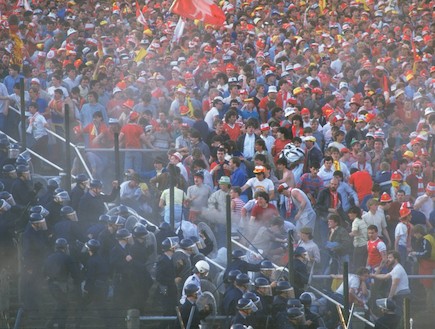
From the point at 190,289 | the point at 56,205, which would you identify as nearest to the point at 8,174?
the point at 56,205

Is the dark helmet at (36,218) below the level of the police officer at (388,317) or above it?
above

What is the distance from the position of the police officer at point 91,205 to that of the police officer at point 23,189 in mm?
746

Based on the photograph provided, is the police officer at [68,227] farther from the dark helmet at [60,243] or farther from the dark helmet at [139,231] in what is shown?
the dark helmet at [139,231]

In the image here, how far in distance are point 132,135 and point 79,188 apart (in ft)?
10.2

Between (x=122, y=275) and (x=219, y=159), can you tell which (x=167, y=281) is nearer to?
(x=122, y=275)

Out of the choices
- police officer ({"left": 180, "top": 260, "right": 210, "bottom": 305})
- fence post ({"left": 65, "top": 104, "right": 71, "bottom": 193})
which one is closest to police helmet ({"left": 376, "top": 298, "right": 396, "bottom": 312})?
police officer ({"left": 180, "top": 260, "right": 210, "bottom": 305})

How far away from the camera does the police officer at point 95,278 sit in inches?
858

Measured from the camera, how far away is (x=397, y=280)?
22.9m

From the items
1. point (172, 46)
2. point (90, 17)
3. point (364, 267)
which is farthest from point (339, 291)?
point (90, 17)

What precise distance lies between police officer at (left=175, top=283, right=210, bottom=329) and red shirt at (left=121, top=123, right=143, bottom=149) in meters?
5.98

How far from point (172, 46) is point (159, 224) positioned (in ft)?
31.7

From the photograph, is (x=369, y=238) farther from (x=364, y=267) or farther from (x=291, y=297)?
(x=291, y=297)

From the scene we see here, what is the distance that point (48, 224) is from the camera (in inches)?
894

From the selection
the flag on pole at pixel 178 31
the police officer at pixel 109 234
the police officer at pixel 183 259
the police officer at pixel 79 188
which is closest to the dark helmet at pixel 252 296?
the police officer at pixel 183 259
